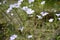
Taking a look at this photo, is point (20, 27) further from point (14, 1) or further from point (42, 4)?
point (14, 1)

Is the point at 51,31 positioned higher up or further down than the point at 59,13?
further down

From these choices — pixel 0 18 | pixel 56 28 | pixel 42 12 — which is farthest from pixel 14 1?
pixel 56 28

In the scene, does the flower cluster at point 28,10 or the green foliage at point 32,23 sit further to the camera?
the flower cluster at point 28,10

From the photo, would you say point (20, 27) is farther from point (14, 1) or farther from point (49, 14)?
point (14, 1)

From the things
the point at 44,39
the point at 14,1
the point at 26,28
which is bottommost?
the point at 44,39

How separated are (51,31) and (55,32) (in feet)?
0.14

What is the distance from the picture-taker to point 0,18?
2.48 metres

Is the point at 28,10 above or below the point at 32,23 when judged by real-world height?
above

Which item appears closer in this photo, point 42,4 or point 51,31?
point 51,31

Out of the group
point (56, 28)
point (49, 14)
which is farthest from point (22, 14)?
point (56, 28)

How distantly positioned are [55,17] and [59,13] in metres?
0.11

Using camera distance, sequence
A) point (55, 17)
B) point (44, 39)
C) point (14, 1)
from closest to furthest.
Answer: point (44, 39)
point (55, 17)
point (14, 1)

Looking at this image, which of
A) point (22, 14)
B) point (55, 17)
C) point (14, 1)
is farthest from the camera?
point (14, 1)

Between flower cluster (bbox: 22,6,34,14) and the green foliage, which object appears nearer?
the green foliage
